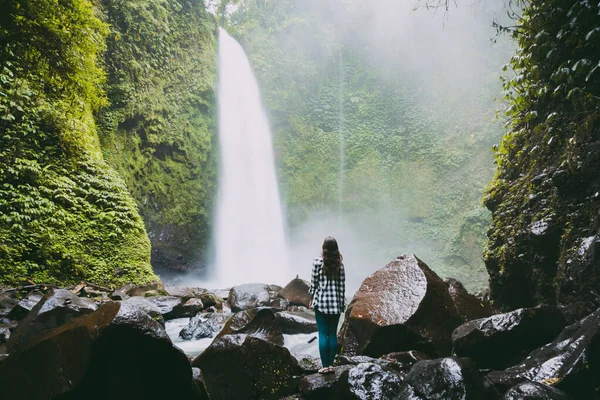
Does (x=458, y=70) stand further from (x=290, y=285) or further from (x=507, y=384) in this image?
(x=507, y=384)

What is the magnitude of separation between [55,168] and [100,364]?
6.15 m

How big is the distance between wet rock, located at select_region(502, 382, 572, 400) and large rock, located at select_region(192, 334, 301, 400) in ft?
5.98

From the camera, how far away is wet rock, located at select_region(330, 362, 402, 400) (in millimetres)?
2652

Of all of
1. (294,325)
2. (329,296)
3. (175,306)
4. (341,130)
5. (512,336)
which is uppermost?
(341,130)

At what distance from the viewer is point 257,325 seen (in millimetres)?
5168

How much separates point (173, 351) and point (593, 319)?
313 cm

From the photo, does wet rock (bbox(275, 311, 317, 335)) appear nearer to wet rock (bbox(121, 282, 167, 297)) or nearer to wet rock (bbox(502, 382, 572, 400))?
wet rock (bbox(121, 282, 167, 297))

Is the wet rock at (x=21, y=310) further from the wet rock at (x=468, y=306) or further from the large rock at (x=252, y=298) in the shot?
the wet rock at (x=468, y=306)

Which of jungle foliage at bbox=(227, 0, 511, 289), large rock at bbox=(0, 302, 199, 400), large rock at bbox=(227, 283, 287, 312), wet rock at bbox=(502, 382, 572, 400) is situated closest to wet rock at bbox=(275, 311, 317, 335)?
large rock at bbox=(227, 283, 287, 312)

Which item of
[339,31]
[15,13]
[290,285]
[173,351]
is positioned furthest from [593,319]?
[339,31]

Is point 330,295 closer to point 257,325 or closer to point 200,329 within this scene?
point 257,325

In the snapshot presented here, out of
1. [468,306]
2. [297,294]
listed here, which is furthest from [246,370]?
[297,294]

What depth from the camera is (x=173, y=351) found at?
263 centimetres

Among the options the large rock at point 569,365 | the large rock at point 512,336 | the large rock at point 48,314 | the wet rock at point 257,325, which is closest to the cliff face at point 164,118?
the large rock at point 48,314
